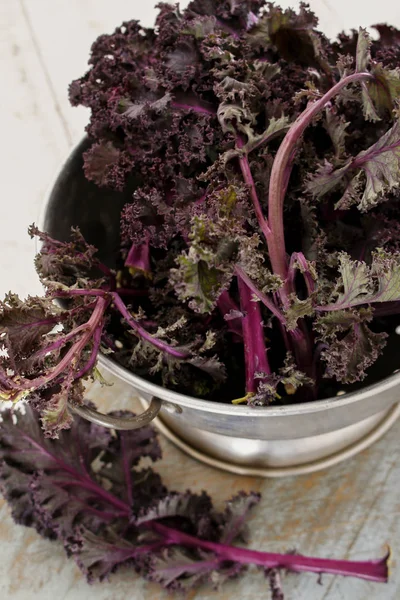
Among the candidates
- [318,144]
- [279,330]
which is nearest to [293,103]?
[318,144]

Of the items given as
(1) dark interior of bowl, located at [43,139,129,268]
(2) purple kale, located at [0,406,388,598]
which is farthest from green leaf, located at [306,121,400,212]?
(2) purple kale, located at [0,406,388,598]

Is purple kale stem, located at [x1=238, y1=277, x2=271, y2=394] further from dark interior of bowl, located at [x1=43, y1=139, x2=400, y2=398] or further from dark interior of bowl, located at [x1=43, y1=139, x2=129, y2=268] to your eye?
dark interior of bowl, located at [x1=43, y1=139, x2=129, y2=268]

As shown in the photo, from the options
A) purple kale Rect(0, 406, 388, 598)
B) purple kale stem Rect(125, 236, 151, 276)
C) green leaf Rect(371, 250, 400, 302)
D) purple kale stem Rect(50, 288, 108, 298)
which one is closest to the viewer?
green leaf Rect(371, 250, 400, 302)

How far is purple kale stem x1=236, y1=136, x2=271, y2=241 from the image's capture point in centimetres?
81

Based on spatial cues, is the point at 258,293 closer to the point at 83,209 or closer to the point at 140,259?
the point at 140,259

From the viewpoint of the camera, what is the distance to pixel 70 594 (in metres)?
1.16

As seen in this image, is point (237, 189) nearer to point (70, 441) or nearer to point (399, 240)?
point (399, 240)

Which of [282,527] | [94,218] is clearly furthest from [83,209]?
[282,527]

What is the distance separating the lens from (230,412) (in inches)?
32.8

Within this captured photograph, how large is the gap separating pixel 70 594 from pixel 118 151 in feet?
2.56

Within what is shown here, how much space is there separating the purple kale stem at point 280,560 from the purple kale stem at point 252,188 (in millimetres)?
620

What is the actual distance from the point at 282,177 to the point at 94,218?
0.44 meters

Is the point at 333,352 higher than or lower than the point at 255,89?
lower

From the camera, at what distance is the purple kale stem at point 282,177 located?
81 cm
